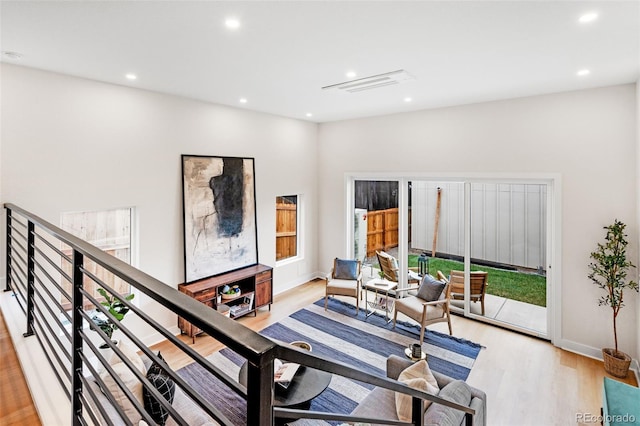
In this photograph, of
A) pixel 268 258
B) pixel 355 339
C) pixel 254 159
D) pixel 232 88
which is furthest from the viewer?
pixel 268 258

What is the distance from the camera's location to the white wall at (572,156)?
3.95 metres

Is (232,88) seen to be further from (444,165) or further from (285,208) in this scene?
(444,165)

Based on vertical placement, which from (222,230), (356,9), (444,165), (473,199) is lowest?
(222,230)

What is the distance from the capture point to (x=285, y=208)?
21.6 feet

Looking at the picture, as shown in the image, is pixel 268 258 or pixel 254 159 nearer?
pixel 254 159

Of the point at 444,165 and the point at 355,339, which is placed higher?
the point at 444,165

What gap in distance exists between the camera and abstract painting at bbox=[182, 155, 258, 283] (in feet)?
15.6

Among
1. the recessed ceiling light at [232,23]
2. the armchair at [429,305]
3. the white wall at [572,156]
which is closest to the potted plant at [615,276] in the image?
the white wall at [572,156]

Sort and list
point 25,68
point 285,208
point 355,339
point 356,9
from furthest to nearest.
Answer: point 285,208 → point 355,339 → point 25,68 → point 356,9

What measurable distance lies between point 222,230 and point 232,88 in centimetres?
210

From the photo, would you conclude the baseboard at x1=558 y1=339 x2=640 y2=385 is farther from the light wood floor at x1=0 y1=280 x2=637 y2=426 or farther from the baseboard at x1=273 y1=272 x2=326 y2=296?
the baseboard at x1=273 y1=272 x2=326 y2=296

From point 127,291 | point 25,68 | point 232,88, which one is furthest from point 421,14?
point 127,291

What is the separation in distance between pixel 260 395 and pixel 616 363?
16.1 feet

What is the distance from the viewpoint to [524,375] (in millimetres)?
3846
